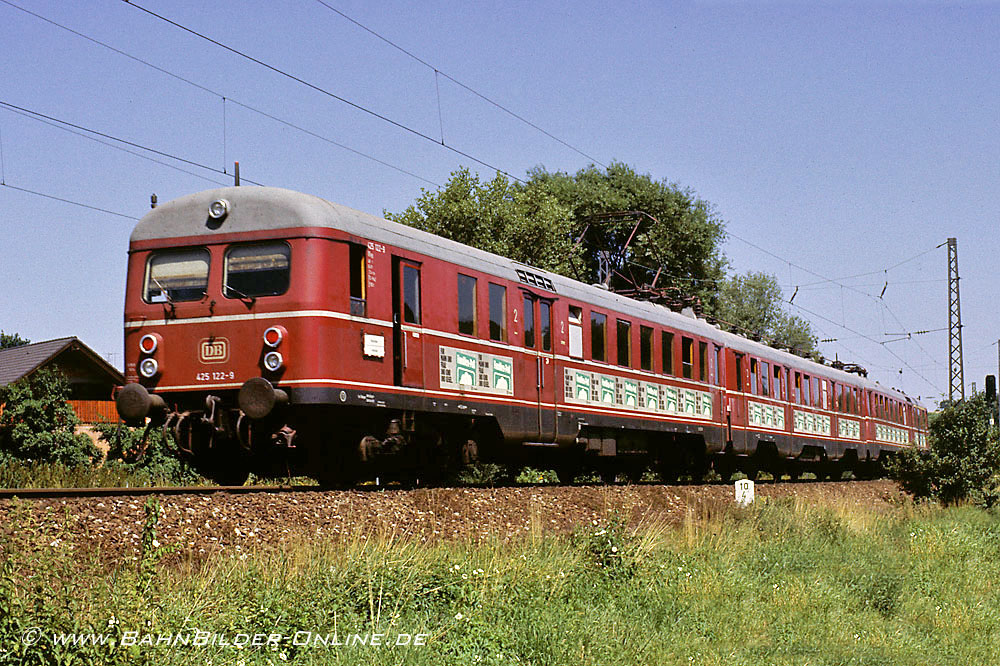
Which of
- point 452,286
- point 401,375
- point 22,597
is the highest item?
point 452,286

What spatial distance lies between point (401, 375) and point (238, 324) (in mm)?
1969

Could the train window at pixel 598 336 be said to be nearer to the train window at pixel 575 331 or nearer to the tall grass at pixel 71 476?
the train window at pixel 575 331

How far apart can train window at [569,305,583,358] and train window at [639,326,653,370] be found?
8.22 feet

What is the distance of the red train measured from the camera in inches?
481

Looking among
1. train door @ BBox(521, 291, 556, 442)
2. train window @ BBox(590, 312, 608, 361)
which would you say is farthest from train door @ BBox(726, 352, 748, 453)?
train door @ BBox(521, 291, 556, 442)

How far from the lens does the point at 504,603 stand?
918 cm

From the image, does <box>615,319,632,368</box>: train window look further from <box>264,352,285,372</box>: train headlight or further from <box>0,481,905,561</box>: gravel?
<box>264,352,285,372</box>: train headlight

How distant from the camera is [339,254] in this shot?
12.4m

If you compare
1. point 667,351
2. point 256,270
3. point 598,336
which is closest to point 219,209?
point 256,270

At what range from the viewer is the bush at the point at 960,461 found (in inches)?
978

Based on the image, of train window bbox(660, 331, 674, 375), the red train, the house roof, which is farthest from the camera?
the house roof

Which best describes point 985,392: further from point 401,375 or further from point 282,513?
point 282,513

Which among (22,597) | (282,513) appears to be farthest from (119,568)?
(282,513)

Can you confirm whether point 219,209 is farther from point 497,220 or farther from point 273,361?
point 497,220
